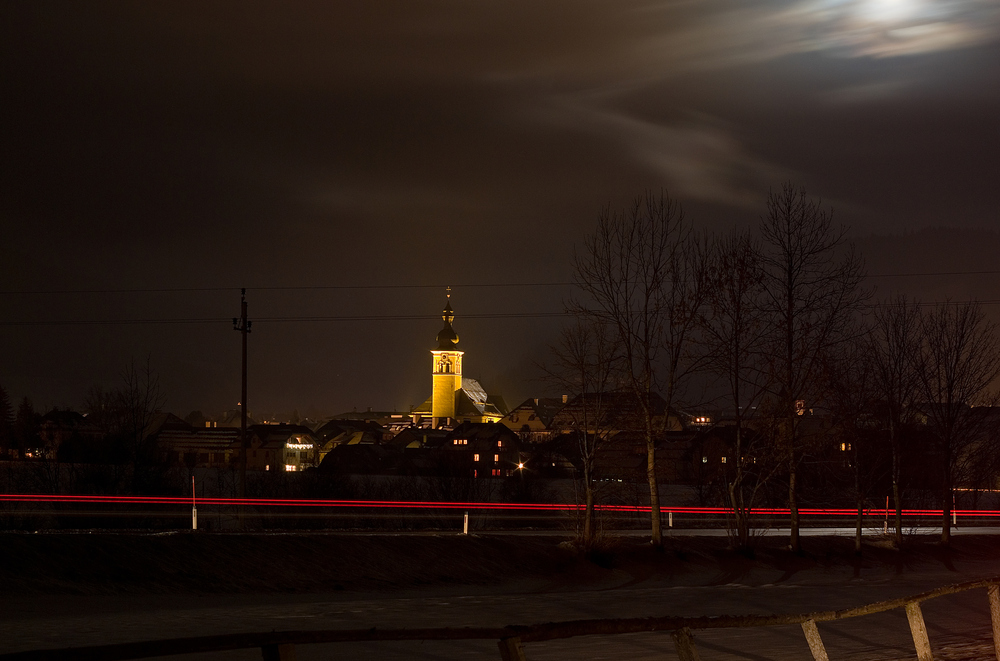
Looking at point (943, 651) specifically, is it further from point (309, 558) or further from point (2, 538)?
point (2, 538)

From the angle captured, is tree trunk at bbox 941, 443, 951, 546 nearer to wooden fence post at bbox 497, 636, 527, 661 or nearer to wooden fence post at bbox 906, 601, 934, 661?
wooden fence post at bbox 906, 601, 934, 661

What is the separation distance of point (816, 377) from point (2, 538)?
24.5 metres

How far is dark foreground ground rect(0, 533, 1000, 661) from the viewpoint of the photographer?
15266 mm

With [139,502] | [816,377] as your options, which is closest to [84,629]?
[816,377]

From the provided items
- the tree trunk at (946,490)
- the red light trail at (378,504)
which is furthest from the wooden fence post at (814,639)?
the tree trunk at (946,490)

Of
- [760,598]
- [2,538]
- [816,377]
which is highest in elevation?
[816,377]

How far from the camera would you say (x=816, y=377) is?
31969mm

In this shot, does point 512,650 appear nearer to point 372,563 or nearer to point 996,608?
point 996,608

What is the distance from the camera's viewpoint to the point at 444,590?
2517cm

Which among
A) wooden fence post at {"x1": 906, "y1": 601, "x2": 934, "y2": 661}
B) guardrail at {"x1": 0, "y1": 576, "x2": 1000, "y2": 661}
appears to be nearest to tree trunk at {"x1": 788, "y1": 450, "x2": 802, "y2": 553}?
wooden fence post at {"x1": 906, "y1": 601, "x2": 934, "y2": 661}

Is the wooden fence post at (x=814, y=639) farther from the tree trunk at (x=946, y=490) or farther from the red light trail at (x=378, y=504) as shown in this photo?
the tree trunk at (x=946, y=490)

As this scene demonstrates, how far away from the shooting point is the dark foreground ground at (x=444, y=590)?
15266mm

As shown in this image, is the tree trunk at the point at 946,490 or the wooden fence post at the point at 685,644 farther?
the tree trunk at the point at 946,490

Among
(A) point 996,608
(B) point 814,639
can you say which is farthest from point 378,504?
(B) point 814,639
